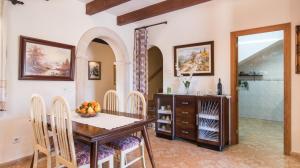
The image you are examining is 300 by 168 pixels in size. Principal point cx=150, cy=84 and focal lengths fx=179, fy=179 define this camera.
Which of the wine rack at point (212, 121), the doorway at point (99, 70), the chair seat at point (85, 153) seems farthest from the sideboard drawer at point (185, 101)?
the doorway at point (99, 70)

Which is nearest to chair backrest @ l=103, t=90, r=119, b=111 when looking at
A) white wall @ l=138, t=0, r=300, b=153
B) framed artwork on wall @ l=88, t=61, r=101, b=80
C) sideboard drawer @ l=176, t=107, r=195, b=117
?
sideboard drawer @ l=176, t=107, r=195, b=117

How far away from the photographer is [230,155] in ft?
9.33

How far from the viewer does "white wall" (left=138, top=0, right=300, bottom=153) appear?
9.15ft

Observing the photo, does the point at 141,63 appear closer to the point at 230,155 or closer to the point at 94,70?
the point at 94,70

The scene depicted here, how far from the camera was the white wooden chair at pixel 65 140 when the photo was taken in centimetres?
156

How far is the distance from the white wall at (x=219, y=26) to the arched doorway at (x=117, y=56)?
83cm

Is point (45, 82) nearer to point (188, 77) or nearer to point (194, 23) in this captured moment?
point (188, 77)

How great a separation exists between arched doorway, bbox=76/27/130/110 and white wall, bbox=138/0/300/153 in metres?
0.83

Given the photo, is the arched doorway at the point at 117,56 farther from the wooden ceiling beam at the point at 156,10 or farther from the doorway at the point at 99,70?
the doorway at the point at 99,70

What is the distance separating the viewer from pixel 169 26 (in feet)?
13.5

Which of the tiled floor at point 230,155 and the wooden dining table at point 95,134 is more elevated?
the wooden dining table at point 95,134

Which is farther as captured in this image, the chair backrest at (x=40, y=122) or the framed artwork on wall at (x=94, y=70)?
the framed artwork on wall at (x=94, y=70)

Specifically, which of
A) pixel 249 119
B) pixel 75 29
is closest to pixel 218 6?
pixel 75 29

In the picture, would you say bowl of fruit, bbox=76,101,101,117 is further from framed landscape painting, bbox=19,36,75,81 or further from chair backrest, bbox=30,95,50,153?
framed landscape painting, bbox=19,36,75,81
